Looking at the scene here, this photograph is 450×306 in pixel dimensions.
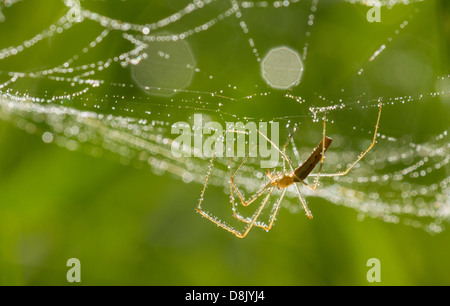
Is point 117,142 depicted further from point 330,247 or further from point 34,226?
point 330,247

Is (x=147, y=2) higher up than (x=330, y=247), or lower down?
higher up

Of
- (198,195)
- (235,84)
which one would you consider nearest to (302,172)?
(235,84)

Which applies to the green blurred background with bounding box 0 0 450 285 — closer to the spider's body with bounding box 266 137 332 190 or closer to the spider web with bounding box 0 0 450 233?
the spider web with bounding box 0 0 450 233

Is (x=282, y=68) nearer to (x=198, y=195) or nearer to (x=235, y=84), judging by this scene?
(x=235, y=84)

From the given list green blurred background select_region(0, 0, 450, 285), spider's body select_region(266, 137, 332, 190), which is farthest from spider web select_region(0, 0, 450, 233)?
spider's body select_region(266, 137, 332, 190)

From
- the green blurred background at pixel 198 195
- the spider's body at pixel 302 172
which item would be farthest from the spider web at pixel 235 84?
the spider's body at pixel 302 172

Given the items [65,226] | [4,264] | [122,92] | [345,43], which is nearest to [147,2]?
[122,92]
